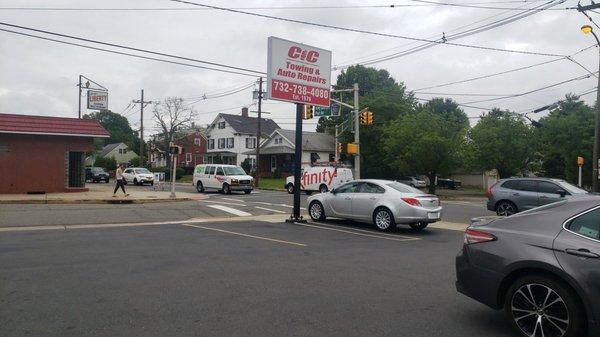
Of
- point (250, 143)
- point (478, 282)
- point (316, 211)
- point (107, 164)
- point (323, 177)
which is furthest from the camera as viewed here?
point (107, 164)

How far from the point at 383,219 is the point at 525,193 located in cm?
673

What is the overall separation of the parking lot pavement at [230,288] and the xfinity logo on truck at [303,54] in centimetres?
706

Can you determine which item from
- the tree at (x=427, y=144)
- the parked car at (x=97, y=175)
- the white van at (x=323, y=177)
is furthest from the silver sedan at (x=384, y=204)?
the parked car at (x=97, y=175)

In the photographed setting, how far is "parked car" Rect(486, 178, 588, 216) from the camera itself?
1734 centimetres

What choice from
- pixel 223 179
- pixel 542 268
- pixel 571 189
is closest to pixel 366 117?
pixel 223 179

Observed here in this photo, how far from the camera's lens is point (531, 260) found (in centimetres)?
477

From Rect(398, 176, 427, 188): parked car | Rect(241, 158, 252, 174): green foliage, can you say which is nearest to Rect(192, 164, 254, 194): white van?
Rect(398, 176, 427, 188): parked car

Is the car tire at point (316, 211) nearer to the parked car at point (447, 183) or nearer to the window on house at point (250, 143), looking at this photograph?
the parked car at point (447, 183)

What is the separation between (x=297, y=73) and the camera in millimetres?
16938

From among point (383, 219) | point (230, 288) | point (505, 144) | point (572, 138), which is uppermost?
point (572, 138)

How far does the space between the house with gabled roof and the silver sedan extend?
48610 mm

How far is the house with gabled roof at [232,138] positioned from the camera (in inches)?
2655

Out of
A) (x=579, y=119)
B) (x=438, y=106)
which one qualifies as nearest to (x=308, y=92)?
(x=579, y=119)

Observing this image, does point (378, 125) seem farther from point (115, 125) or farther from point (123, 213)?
point (115, 125)
